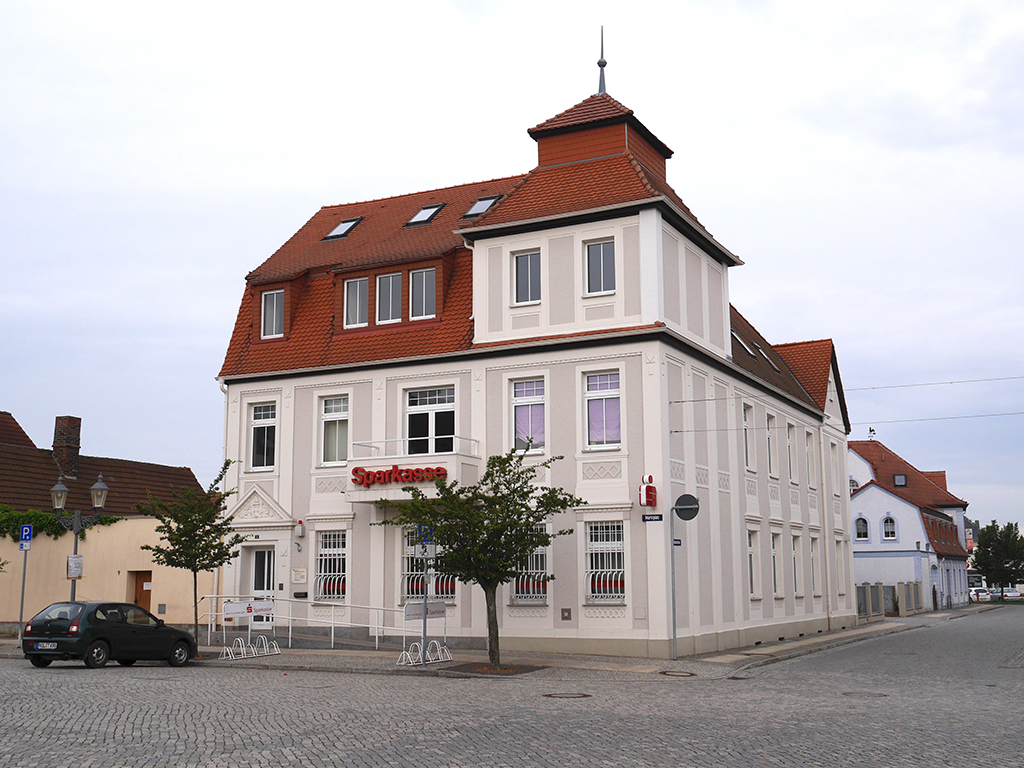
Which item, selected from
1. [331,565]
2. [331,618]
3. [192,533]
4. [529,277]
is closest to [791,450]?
[529,277]

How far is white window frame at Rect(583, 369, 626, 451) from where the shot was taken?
79.8 ft

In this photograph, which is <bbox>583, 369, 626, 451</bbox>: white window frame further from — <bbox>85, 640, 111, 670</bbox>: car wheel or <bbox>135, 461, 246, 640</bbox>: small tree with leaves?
<bbox>85, 640, 111, 670</bbox>: car wheel

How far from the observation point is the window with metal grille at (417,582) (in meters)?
25.9

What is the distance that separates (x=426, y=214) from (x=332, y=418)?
6.81 meters

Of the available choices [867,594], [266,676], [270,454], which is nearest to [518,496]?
[266,676]

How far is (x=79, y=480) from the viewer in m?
38.8

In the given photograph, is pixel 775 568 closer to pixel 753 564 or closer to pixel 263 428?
pixel 753 564

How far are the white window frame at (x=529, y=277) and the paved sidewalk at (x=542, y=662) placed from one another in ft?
27.3

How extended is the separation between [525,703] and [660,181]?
17.2 metres

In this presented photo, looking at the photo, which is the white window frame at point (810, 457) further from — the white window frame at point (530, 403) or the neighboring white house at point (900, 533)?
the neighboring white house at point (900, 533)

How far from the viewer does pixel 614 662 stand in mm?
21953

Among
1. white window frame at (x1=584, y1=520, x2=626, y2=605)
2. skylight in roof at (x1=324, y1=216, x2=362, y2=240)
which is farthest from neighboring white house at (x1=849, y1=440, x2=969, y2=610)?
skylight in roof at (x1=324, y1=216, x2=362, y2=240)

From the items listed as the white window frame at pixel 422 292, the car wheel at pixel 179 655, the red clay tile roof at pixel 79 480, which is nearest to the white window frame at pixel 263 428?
the red clay tile roof at pixel 79 480

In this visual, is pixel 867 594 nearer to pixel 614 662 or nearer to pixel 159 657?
pixel 614 662
